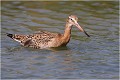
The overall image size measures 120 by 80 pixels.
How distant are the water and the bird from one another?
0.61 ft

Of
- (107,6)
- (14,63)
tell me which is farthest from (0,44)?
(107,6)

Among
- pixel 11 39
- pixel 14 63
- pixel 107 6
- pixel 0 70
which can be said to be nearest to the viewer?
pixel 0 70

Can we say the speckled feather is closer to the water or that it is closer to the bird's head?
the water

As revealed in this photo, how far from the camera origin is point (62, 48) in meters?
14.5

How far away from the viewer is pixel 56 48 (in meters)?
14.5

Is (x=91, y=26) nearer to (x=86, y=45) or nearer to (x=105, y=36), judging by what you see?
(x=105, y=36)

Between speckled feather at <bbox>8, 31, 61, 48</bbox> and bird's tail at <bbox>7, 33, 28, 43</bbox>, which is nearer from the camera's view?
speckled feather at <bbox>8, 31, 61, 48</bbox>

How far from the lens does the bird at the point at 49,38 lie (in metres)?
14.5

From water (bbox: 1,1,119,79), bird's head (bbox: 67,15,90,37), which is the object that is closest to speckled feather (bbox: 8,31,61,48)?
water (bbox: 1,1,119,79)

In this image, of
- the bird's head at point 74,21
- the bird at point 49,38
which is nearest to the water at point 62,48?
the bird at point 49,38

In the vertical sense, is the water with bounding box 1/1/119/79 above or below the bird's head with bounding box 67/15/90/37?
below

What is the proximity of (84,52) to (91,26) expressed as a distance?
344cm

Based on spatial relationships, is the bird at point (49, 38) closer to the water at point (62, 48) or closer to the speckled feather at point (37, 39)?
the speckled feather at point (37, 39)

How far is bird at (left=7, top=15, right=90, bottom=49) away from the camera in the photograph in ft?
47.5
